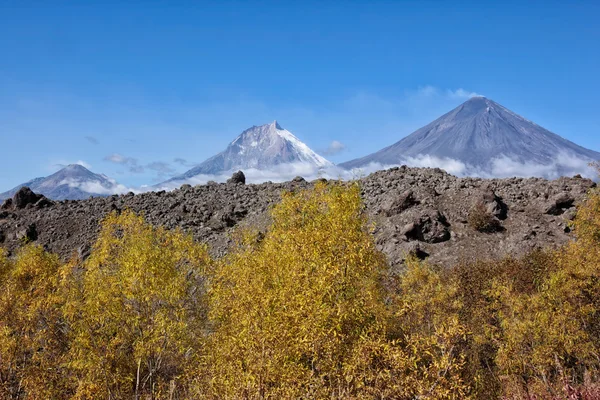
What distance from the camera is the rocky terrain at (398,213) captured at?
163 feet

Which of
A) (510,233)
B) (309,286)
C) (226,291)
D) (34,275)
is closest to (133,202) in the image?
(34,275)

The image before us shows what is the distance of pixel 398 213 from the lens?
181 feet

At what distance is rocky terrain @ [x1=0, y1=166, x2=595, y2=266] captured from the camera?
49.8 m

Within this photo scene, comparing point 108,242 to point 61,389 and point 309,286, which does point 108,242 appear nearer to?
point 61,389

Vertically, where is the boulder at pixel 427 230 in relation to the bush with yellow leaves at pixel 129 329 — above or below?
above

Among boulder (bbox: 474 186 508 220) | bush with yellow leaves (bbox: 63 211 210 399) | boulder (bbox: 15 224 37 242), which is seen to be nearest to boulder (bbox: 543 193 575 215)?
boulder (bbox: 474 186 508 220)

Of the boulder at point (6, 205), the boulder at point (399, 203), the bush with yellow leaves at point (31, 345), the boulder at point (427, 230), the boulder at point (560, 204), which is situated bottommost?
the bush with yellow leaves at point (31, 345)

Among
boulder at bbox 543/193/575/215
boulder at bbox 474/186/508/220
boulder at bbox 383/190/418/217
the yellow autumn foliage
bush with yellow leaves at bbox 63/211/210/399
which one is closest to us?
the yellow autumn foliage

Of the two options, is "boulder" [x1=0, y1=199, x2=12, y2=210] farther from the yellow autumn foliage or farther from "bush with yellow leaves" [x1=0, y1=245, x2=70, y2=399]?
"bush with yellow leaves" [x1=0, y1=245, x2=70, y2=399]

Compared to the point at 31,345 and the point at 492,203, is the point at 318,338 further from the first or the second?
the point at 492,203

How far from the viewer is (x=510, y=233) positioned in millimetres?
50875

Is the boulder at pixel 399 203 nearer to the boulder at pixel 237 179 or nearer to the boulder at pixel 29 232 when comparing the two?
the boulder at pixel 237 179

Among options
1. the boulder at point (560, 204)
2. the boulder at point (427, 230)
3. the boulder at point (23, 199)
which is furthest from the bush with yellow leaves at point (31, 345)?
the boulder at point (23, 199)

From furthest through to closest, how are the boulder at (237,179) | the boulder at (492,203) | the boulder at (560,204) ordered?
the boulder at (237,179) → the boulder at (492,203) → the boulder at (560,204)
